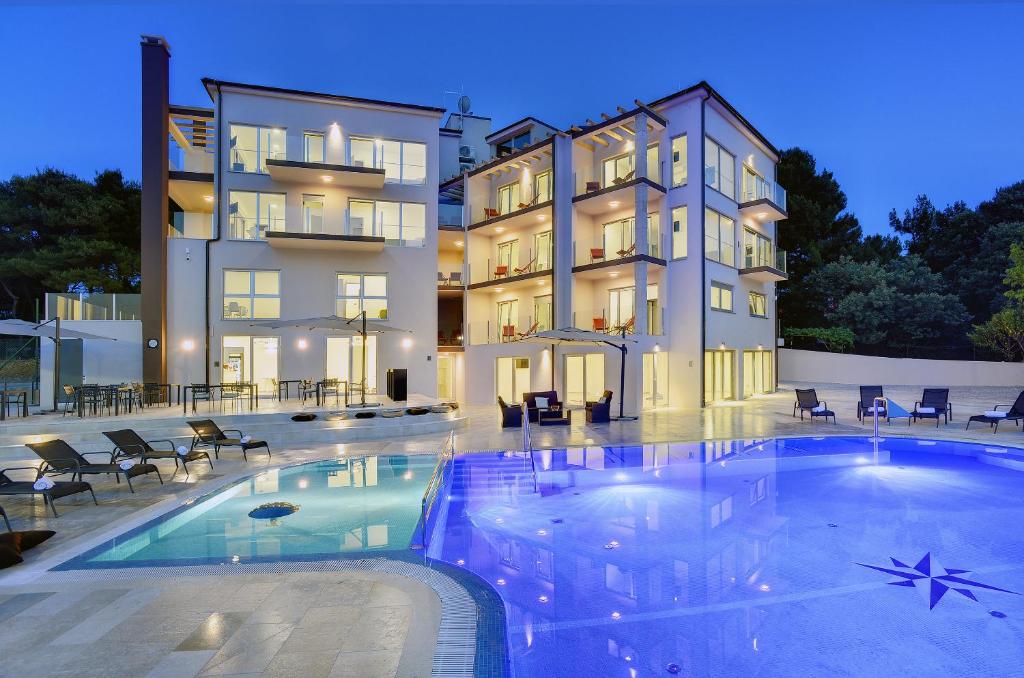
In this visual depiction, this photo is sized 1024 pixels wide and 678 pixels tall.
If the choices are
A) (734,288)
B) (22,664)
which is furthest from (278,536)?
(734,288)

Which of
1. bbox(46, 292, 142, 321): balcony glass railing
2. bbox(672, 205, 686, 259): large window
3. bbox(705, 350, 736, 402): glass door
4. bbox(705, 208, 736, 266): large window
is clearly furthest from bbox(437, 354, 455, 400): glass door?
bbox(705, 208, 736, 266): large window

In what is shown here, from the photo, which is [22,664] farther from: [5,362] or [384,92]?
[384,92]

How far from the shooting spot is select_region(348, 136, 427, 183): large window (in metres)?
19.2

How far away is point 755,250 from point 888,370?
400 inches

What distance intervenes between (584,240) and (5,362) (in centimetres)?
1997

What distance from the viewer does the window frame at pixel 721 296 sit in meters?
19.8

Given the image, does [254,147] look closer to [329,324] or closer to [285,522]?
[329,324]

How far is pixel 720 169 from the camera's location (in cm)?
2066

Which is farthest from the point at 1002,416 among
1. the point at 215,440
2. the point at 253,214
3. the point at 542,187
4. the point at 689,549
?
the point at 253,214

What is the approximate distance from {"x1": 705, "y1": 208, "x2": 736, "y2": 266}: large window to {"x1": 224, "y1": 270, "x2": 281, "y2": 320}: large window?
15.5 m

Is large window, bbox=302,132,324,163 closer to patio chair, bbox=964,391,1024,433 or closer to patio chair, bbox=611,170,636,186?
patio chair, bbox=611,170,636,186

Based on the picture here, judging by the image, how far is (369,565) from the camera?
15.5 feet

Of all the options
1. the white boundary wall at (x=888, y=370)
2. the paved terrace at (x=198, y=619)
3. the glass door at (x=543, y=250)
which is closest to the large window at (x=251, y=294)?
the glass door at (x=543, y=250)

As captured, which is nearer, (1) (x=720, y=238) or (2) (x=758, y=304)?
(1) (x=720, y=238)
